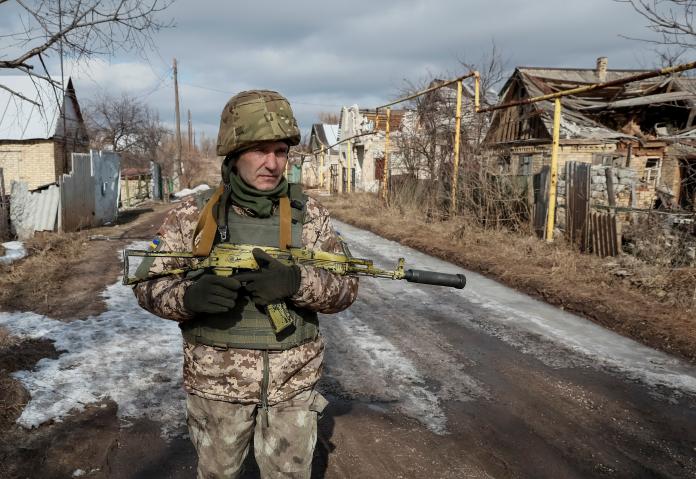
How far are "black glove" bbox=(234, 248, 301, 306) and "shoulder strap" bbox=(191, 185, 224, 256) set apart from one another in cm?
19

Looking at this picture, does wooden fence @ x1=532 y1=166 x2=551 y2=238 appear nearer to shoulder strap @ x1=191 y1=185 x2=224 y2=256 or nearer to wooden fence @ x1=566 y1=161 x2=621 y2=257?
wooden fence @ x1=566 y1=161 x2=621 y2=257

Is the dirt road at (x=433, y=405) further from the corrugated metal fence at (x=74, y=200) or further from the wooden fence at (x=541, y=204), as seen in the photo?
the corrugated metal fence at (x=74, y=200)

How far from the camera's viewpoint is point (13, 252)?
9633 millimetres

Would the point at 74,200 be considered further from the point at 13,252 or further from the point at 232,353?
the point at 232,353

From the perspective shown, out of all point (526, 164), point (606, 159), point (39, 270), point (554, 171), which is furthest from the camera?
point (526, 164)

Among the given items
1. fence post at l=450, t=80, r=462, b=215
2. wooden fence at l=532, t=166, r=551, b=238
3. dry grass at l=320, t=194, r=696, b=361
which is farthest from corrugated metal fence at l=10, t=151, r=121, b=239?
wooden fence at l=532, t=166, r=551, b=238

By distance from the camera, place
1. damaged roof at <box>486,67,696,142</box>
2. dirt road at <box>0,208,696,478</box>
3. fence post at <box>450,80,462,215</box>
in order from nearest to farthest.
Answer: dirt road at <box>0,208,696,478</box>, fence post at <box>450,80,462,215</box>, damaged roof at <box>486,67,696,142</box>

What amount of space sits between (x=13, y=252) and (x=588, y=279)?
1031 centimetres

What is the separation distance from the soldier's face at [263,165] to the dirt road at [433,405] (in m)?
1.77

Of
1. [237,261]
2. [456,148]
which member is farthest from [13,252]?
[237,261]

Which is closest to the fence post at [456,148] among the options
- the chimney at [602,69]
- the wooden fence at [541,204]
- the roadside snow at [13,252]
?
the wooden fence at [541,204]

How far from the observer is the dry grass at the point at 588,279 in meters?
5.41

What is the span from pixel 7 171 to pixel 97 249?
15.0 metres

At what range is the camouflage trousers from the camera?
1.90 m
